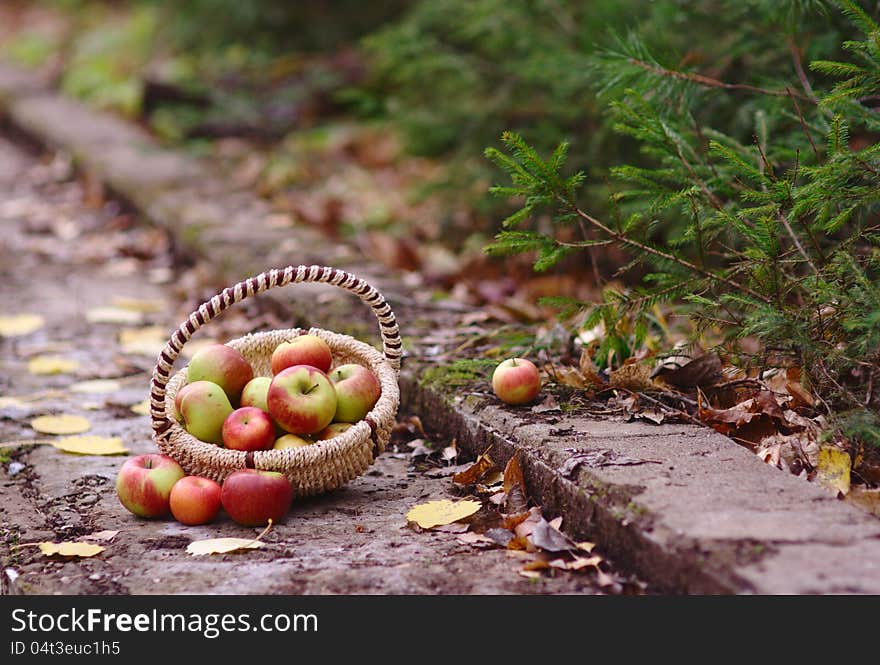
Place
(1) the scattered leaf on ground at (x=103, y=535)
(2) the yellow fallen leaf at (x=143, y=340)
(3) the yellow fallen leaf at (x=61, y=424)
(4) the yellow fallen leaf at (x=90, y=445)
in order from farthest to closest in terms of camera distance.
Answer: (2) the yellow fallen leaf at (x=143, y=340) → (3) the yellow fallen leaf at (x=61, y=424) → (4) the yellow fallen leaf at (x=90, y=445) → (1) the scattered leaf on ground at (x=103, y=535)

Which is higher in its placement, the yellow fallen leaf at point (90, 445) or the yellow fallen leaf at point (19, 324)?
the yellow fallen leaf at point (19, 324)

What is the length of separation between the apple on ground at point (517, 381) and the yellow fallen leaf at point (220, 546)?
754 millimetres

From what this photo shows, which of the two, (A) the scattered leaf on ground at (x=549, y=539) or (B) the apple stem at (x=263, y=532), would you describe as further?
(B) the apple stem at (x=263, y=532)

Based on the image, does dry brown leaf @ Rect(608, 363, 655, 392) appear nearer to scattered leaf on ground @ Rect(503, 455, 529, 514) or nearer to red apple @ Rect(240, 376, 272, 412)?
scattered leaf on ground @ Rect(503, 455, 529, 514)

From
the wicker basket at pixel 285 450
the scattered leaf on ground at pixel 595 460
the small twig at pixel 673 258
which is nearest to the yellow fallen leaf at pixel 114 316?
the wicker basket at pixel 285 450

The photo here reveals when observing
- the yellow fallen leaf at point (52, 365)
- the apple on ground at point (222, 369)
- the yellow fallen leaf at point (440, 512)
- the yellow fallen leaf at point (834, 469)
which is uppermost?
the apple on ground at point (222, 369)

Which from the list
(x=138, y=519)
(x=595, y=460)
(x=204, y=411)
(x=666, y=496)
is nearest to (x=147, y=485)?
(x=138, y=519)

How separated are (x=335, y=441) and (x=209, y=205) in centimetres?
319

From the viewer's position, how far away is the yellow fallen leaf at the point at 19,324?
393 centimetres

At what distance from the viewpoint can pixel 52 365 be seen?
3.53 metres

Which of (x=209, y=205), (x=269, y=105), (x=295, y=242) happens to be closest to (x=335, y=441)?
(x=295, y=242)

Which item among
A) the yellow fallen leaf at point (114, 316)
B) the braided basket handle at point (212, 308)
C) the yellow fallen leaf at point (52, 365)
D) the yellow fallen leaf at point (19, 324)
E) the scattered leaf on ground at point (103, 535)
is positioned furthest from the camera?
the yellow fallen leaf at point (114, 316)

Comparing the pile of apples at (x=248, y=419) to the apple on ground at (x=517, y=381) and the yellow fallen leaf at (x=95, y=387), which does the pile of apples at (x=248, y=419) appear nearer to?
the apple on ground at (x=517, y=381)

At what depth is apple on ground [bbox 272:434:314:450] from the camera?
2.40 m
